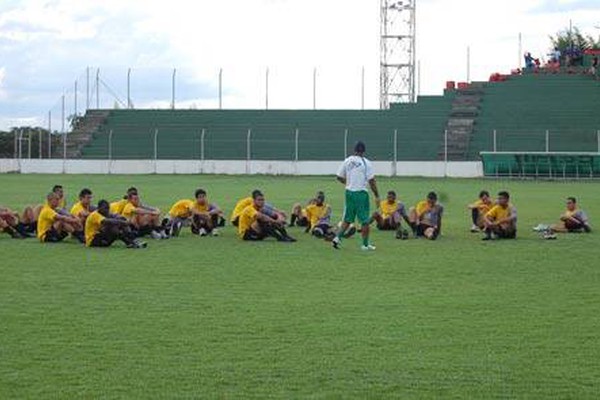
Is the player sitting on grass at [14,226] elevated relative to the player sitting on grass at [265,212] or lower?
lower

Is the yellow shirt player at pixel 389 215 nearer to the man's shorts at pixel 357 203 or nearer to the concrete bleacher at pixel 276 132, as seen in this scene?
the man's shorts at pixel 357 203

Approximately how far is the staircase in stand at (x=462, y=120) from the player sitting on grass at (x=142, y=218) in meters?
46.0

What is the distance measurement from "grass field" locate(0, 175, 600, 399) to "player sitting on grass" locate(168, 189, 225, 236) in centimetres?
309

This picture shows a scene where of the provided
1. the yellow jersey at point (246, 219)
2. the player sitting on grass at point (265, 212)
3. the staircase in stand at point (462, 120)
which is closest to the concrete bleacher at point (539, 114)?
the staircase in stand at point (462, 120)

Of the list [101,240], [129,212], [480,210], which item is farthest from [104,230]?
[480,210]

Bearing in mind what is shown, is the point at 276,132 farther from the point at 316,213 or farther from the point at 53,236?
the point at 53,236

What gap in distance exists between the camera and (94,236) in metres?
18.4

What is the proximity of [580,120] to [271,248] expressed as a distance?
174 feet

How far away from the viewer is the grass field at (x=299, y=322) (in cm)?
791

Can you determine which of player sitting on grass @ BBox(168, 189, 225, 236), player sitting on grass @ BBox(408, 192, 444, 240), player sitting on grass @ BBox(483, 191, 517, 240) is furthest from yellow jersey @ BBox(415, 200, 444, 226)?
player sitting on grass @ BBox(168, 189, 225, 236)

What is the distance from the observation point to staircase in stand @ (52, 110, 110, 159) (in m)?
72.5

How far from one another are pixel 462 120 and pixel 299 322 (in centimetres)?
6012

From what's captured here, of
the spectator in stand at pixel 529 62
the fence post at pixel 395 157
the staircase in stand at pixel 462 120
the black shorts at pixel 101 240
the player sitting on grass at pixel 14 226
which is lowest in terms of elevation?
the black shorts at pixel 101 240

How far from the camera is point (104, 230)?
18.3 meters
